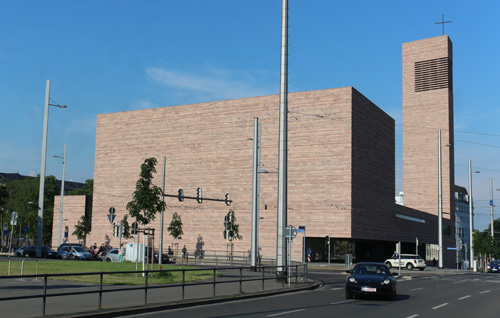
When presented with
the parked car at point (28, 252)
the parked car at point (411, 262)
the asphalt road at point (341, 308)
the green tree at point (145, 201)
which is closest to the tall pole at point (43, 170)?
the parked car at point (28, 252)

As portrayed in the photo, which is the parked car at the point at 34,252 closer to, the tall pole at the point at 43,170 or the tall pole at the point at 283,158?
the tall pole at the point at 43,170

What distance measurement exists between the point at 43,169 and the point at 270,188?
93.7ft

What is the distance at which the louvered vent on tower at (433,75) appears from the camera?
302 ft

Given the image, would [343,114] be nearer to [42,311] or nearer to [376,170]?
[376,170]

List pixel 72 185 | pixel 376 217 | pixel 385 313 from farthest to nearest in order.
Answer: pixel 72 185 < pixel 376 217 < pixel 385 313

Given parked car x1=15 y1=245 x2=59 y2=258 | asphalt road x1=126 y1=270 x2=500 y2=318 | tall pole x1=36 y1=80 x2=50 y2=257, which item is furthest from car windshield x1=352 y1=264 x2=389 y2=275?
parked car x1=15 y1=245 x2=59 y2=258

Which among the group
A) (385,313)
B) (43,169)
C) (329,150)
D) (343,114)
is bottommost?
(385,313)

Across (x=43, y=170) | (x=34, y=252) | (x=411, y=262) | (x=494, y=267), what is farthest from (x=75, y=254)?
(x=494, y=267)

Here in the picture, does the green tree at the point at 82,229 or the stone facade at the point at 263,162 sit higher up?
the stone facade at the point at 263,162

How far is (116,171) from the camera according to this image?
75750 mm

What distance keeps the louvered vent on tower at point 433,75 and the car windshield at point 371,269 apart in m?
78.5

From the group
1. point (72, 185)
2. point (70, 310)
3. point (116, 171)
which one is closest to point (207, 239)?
point (116, 171)

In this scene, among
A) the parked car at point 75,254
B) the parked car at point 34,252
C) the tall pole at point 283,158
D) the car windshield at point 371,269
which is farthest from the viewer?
the parked car at point 34,252

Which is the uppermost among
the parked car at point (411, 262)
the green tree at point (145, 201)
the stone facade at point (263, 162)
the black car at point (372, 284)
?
the stone facade at point (263, 162)
